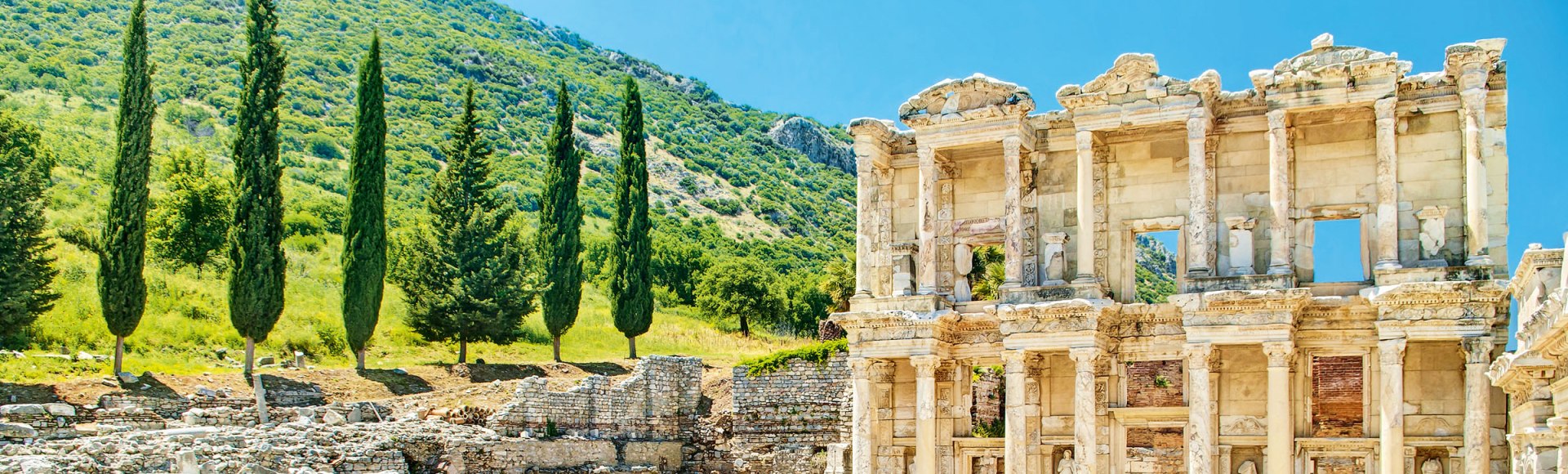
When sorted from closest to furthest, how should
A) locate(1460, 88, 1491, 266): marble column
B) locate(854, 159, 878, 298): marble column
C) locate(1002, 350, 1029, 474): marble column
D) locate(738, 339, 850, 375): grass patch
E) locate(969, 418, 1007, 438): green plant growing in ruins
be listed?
locate(1460, 88, 1491, 266): marble column, locate(1002, 350, 1029, 474): marble column, locate(854, 159, 878, 298): marble column, locate(969, 418, 1007, 438): green plant growing in ruins, locate(738, 339, 850, 375): grass patch

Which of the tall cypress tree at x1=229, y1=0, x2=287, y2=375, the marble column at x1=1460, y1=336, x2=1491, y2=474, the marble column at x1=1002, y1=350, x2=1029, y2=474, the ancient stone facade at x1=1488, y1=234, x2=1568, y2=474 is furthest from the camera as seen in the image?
the tall cypress tree at x1=229, y1=0, x2=287, y2=375

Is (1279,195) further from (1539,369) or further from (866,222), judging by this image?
(1539,369)

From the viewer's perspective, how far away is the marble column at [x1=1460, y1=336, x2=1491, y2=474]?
68.8 ft

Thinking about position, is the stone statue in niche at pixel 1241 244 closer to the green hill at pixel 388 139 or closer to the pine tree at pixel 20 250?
the green hill at pixel 388 139

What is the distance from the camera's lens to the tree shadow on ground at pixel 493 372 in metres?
37.7

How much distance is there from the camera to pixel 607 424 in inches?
1394

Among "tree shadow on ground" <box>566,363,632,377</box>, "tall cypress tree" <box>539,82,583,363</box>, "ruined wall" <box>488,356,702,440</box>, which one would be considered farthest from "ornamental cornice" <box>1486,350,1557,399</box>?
"tall cypress tree" <box>539,82,583,363</box>

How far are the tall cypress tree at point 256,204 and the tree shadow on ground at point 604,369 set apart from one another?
8.37m

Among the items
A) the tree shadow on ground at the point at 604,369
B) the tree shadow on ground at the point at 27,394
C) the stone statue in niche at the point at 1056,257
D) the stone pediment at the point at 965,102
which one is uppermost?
the stone pediment at the point at 965,102

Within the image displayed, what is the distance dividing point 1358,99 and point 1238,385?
15.6 ft

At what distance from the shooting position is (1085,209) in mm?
24094

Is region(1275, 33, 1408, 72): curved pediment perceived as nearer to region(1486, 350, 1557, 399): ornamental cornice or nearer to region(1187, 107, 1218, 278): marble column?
region(1187, 107, 1218, 278): marble column

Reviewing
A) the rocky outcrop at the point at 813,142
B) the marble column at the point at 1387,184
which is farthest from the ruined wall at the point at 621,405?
the rocky outcrop at the point at 813,142

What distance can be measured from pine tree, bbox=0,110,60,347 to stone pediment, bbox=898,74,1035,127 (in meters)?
19.2
